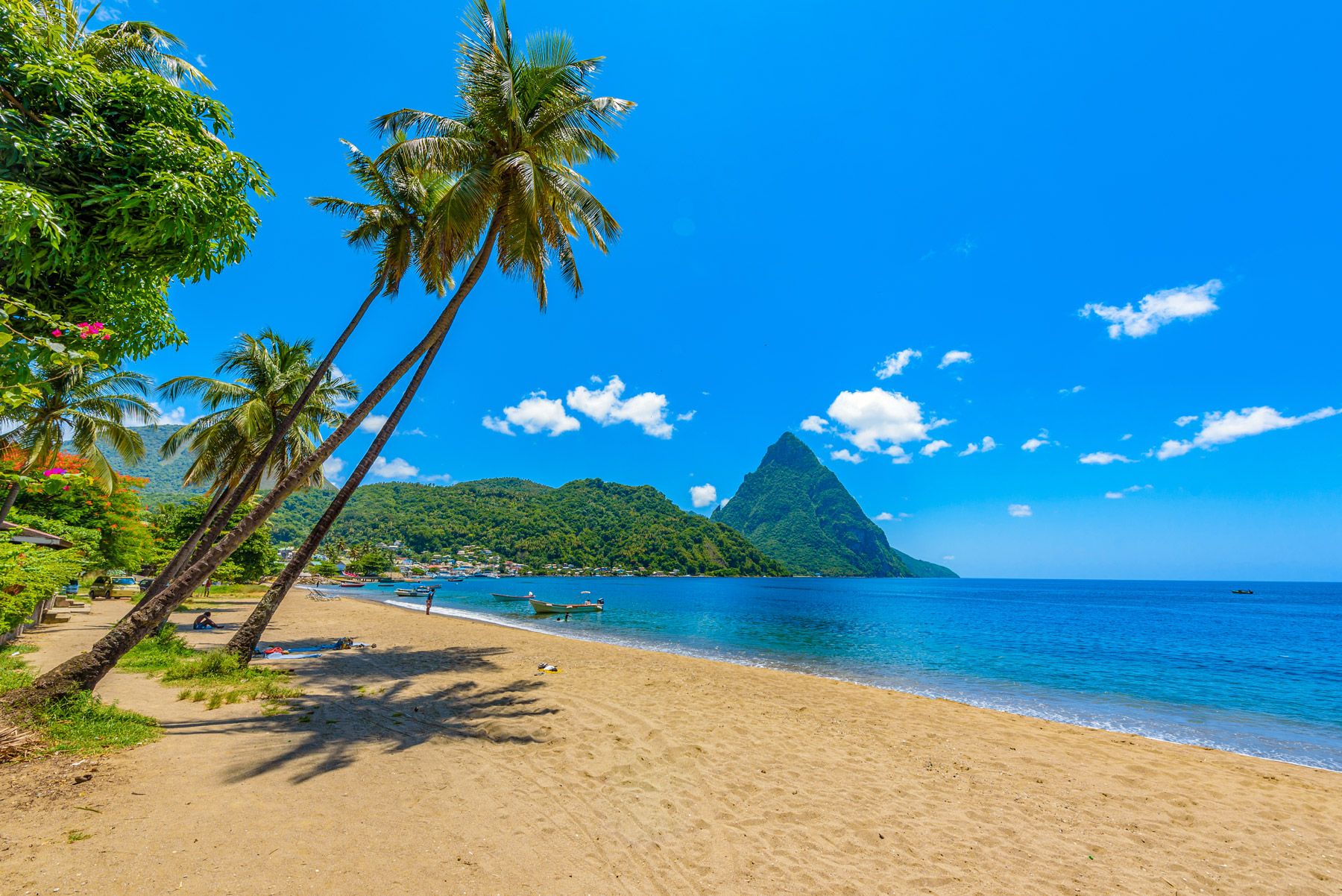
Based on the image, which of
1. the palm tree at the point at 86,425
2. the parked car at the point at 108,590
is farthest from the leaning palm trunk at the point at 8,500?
the parked car at the point at 108,590

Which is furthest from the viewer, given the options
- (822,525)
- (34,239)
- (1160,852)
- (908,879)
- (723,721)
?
(822,525)

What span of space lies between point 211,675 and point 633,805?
919cm

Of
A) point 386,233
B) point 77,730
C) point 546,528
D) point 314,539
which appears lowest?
point 77,730

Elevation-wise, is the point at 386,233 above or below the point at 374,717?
above

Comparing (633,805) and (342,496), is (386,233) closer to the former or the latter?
(342,496)

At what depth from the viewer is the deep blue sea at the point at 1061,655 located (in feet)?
42.2

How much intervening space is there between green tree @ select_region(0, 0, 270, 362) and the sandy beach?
169 inches

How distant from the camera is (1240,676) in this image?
19.9 metres

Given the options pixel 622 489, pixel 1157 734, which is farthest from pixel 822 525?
pixel 1157 734

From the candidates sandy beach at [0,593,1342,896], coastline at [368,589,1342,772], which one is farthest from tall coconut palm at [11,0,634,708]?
coastline at [368,589,1342,772]

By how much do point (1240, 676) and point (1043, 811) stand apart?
2297 centimetres

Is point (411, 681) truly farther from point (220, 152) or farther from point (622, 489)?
point (622, 489)

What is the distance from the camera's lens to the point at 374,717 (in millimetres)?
7969

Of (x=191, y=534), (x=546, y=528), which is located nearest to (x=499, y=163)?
(x=191, y=534)
